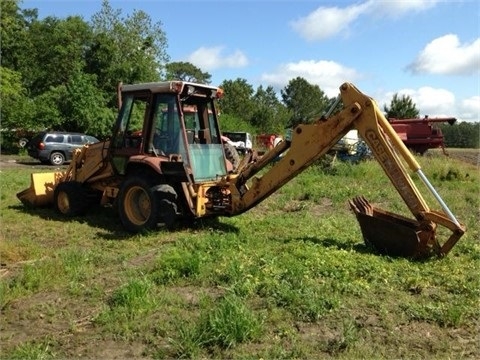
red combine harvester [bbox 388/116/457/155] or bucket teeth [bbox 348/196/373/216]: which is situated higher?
red combine harvester [bbox 388/116/457/155]

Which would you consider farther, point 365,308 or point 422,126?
point 422,126

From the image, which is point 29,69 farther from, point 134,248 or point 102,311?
point 102,311

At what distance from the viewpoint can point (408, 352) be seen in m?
4.21

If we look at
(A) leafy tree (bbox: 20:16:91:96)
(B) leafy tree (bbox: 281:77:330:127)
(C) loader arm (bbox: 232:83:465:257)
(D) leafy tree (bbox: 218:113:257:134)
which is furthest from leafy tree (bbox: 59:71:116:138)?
(B) leafy tree (bbox: 281:77:330:127)

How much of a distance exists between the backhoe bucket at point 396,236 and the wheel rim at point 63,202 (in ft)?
18.9

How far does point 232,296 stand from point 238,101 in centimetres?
6264

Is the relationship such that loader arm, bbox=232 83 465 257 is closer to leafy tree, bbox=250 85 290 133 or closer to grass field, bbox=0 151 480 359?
grass field, bbox=0 151 480 359

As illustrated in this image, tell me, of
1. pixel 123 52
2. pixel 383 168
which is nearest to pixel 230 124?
pixel 123 52

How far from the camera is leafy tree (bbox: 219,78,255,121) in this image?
6528cm

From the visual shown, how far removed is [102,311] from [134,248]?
2729mm

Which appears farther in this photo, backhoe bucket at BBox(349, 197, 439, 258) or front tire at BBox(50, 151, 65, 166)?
front tire at BBox(50, 151, 65, 166)

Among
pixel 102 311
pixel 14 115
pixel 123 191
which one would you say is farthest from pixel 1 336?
pixel 14 115

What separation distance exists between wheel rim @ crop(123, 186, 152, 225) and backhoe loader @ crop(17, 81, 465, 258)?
18 mm

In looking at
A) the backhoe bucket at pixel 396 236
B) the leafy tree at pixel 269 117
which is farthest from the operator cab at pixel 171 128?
the leafy tree at pixel 269 117
